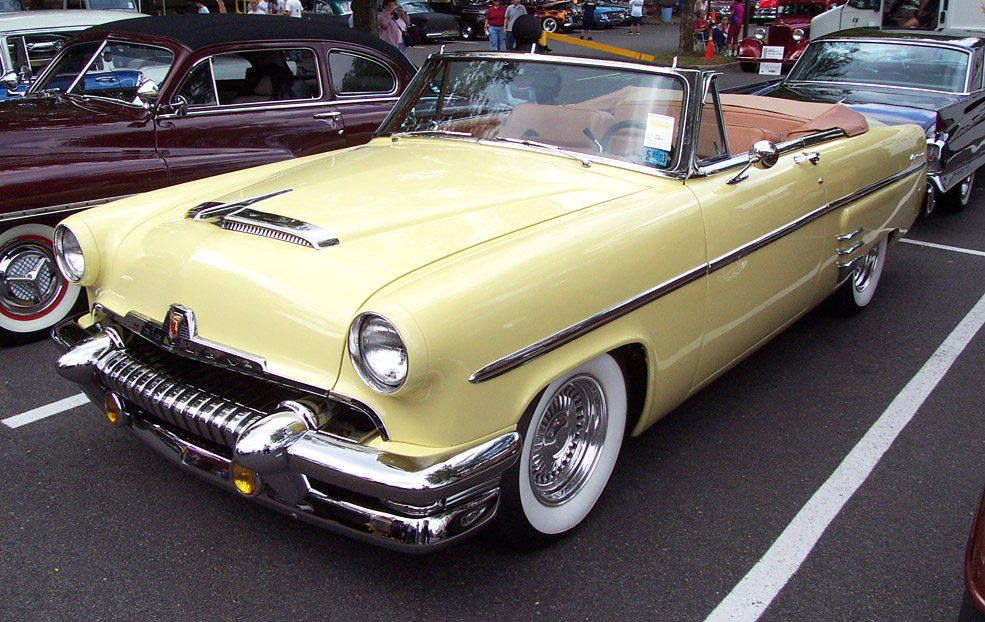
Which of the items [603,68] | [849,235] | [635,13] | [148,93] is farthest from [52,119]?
[635,13]

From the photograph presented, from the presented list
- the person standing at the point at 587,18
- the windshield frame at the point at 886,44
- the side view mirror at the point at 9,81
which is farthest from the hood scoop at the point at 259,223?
the person standing at the point at 587,18

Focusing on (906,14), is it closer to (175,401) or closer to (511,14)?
(511,14)

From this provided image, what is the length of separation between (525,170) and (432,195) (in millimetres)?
454

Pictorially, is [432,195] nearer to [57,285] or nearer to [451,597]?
[451,597]

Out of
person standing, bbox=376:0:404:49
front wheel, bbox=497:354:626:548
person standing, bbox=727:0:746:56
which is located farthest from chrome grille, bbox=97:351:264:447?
person standing, bbox=727:0:746:56

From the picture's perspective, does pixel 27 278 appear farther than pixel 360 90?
No

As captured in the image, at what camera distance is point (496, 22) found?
53.3 feet

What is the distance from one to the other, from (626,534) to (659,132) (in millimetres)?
1489

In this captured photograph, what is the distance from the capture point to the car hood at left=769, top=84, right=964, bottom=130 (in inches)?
239

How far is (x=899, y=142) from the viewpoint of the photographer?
4539 mm

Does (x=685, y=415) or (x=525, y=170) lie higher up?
(x=525, y=170)

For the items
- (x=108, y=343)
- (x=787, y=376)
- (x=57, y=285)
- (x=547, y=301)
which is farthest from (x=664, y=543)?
(x=57, y=285)

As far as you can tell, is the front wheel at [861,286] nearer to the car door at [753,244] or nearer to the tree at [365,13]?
the car door at [753,244]

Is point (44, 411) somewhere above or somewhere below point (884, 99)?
below
